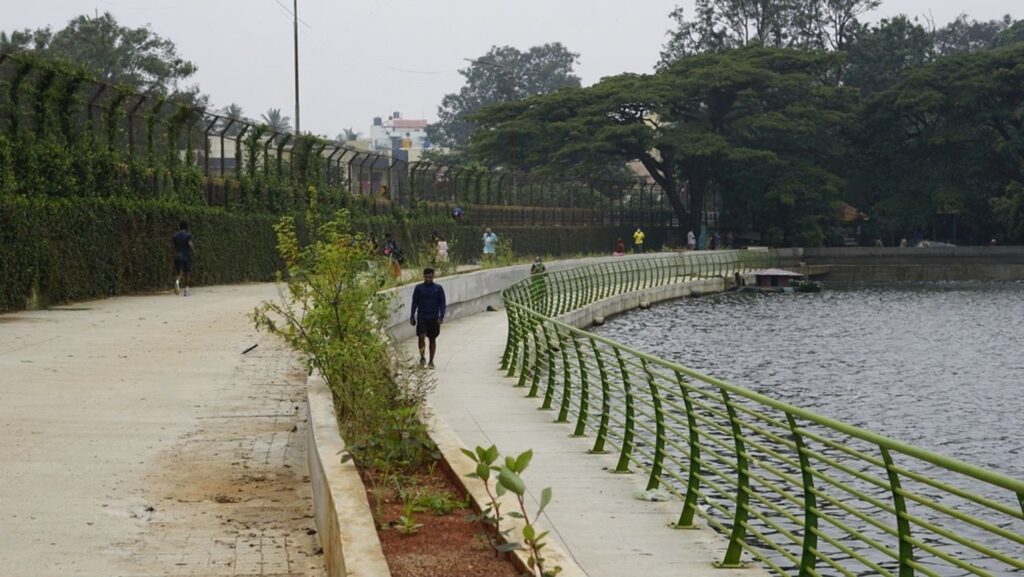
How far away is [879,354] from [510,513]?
3148 cm

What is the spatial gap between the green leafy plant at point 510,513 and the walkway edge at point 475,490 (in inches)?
2.3

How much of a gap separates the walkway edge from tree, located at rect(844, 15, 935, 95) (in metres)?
89.6

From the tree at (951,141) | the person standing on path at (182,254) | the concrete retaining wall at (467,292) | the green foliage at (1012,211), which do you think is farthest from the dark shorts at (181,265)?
the green foliage at (1012,211)

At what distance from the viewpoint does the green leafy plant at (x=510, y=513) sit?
6.88 meters

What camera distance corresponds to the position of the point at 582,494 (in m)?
12.7

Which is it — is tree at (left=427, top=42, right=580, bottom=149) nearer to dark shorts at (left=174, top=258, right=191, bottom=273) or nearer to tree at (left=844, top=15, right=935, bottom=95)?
tree at (left=844, top=15, right=935, bottom=95)

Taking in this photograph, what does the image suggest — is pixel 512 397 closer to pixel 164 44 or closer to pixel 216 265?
pixel 216 265

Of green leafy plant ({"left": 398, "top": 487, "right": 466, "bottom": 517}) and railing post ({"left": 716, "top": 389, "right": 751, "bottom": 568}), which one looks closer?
green leafy plant ({"left": 398, "top": 487, "right": 466, "bottom": 517})

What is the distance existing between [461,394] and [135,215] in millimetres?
16900

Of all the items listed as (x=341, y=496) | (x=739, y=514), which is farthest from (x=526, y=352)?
(x=341, y=496)

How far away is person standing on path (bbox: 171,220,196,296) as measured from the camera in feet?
116

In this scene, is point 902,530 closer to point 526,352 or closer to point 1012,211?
point 526,352

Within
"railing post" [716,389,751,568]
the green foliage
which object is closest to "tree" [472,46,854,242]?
the green foliage

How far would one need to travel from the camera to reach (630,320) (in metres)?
48.5
